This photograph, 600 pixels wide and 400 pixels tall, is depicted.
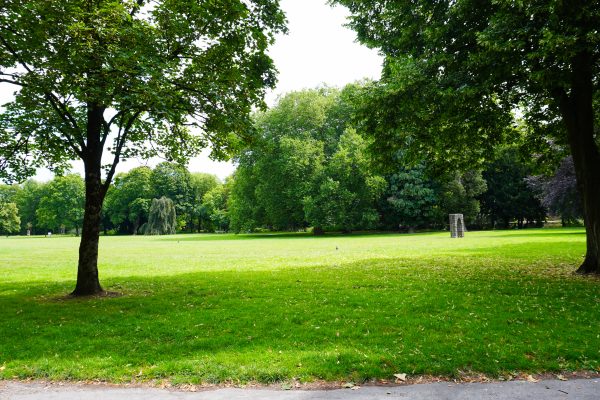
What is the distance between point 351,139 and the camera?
55.6 m

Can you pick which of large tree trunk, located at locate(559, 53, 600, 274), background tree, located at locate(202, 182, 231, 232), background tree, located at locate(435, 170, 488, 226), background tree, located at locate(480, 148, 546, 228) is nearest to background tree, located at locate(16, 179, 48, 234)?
background tree, located at locate(202, 182, 231, 232)

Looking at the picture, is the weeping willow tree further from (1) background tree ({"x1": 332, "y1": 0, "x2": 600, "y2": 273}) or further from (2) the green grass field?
(1) background tree ({"x1": 332, "y1": 0, "x2": 600, "y2": 273})

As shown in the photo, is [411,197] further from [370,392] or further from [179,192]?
[179,192]

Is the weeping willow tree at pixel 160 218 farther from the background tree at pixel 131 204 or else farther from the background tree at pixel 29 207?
the background tree at pixel 29 207

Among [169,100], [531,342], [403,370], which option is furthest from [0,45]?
[531,342]

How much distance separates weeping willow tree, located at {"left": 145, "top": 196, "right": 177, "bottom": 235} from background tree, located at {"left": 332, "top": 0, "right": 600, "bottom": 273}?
80.3m

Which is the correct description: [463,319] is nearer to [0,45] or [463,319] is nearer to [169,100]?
[169,100]

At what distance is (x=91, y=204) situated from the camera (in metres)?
11.7

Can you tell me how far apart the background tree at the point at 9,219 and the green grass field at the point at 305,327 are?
11815 centimetres

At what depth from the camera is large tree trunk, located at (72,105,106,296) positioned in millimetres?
11766

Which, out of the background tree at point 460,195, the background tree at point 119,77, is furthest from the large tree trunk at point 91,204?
the background tree at point 460,195

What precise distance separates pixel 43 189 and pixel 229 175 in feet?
187

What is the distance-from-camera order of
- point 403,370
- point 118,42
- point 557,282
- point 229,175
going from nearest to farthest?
point 403,370
point 118,42
point 557,282
point 229,175

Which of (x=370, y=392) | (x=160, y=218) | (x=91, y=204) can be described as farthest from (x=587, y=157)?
(x=160, y=218)
